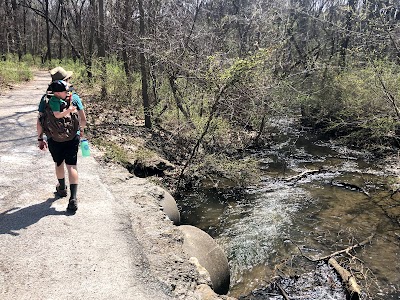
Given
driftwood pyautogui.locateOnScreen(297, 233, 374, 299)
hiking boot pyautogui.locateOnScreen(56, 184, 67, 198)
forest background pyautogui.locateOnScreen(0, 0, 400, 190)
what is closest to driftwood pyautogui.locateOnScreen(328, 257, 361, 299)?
driftwood pyautogui.locateOnScreen(297, 233, 374, 299)

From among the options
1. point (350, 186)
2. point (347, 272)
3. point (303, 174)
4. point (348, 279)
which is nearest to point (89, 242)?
point (348, 279)

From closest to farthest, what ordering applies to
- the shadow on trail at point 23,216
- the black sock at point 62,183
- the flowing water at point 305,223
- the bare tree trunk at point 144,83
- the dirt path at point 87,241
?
1. the dirt path at point 87,241
2. the shadow on trail at point 23,216
3. the black sock at point 62,183
4. the flowing water at point 305,223
5. the bare tree trunk at point 144,83

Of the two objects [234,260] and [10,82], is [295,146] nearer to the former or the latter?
[234,260]

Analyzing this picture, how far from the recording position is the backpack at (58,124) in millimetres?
4973

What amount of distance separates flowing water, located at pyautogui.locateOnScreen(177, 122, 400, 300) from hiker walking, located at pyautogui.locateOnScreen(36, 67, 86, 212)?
3676mm

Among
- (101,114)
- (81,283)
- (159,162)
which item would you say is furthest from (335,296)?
(101,114)

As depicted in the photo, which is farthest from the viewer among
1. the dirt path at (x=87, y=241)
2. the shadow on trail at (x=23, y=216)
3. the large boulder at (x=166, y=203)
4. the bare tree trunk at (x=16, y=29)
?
the bare tree trunk at (x=16, y=29)

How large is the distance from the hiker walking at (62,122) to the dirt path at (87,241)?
0.56 metres

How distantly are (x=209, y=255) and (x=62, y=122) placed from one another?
113 inches

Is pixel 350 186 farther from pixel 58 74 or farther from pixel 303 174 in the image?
pixel 58 74

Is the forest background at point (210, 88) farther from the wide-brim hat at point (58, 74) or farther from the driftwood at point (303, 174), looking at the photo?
the wide-brim hat at point (58, 74)

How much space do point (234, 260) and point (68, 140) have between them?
4.19 meters

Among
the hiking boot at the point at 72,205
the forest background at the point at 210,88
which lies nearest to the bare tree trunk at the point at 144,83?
the forest background at the point at 210,88

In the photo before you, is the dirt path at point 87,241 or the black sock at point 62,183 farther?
the black sock at point 62,183
